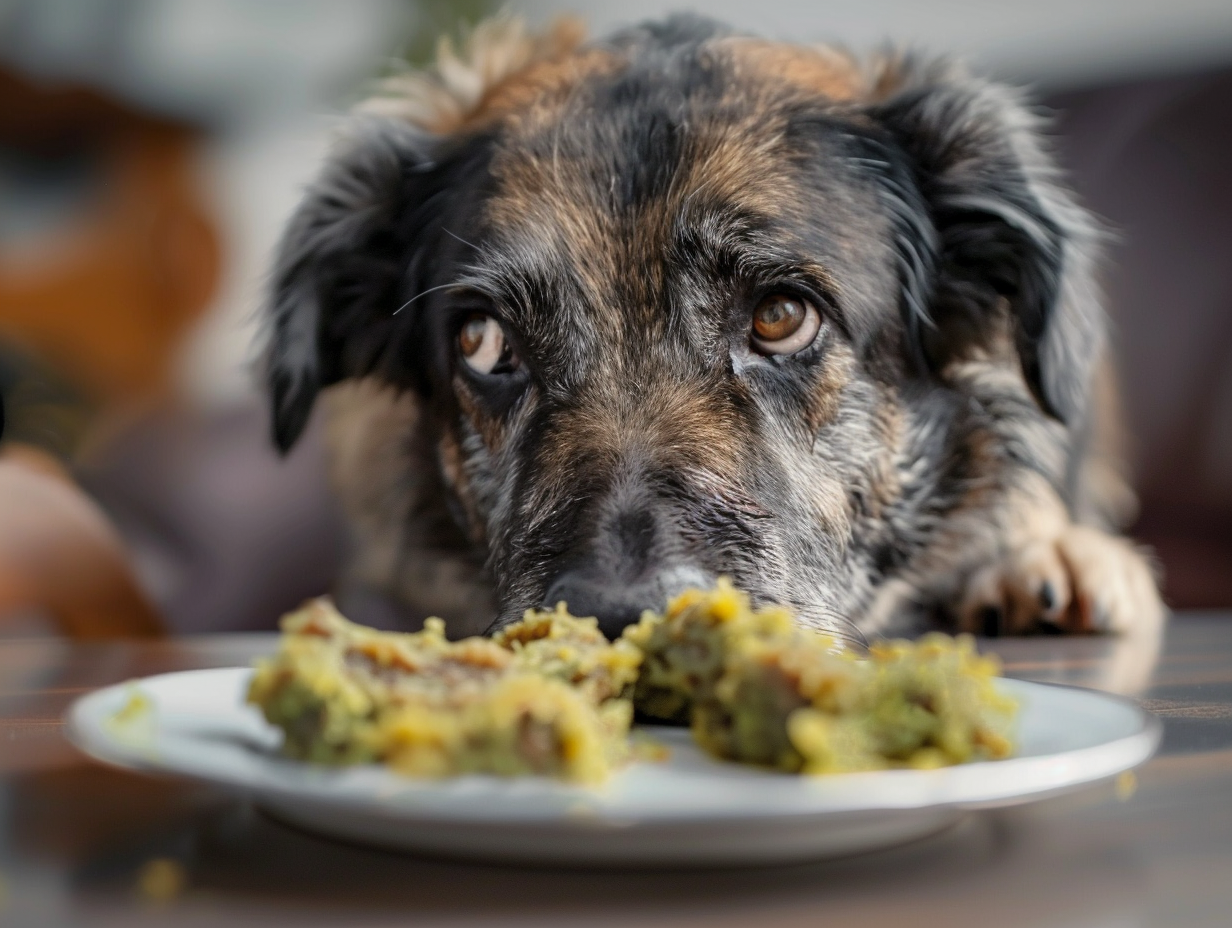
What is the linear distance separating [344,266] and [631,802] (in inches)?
67.4

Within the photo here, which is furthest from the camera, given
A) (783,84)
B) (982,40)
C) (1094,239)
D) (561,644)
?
(982,40)

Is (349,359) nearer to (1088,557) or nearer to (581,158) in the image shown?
(581,158)

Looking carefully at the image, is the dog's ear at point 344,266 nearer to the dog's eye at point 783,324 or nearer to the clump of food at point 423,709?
the dog's eye at point 783,324

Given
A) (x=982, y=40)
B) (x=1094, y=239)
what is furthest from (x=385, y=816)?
(x=982, y=40)

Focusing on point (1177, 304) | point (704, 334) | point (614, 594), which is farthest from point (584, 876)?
point (1177, 304)

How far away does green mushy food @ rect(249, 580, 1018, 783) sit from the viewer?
60 cm

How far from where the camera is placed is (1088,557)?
87.7 inches

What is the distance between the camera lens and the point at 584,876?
60cm

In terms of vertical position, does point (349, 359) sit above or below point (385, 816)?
above

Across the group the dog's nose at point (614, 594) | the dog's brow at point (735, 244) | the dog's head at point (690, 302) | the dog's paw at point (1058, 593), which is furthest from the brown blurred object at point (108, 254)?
the dog's nose at point (614, 594)

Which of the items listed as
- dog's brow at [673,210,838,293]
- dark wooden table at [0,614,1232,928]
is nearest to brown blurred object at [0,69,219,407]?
dog's brow at [673,210,838,293]

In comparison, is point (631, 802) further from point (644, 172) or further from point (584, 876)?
point (644, 172)

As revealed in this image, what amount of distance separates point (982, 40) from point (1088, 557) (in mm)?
3501

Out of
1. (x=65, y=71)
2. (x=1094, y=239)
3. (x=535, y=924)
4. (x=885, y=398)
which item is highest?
(x=65, y=71)
